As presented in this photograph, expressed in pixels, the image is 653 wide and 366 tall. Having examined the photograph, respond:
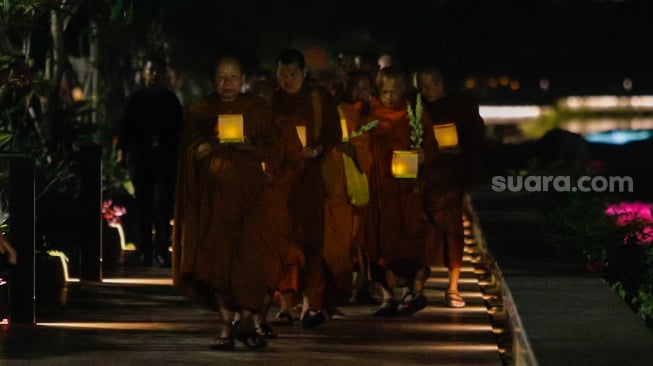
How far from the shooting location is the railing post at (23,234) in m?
13.6

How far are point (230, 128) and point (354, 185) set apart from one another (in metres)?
2.26

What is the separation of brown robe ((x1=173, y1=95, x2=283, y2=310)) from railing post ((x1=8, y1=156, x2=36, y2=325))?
1378 mm

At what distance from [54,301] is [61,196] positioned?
1.91 m

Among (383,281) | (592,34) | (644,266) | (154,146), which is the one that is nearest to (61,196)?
(154,146)

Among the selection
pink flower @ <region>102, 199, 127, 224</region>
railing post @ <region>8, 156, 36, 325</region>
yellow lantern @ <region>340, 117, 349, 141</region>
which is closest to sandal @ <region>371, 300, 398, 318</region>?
yellow lantern @ <region>340, 117, 349, 141</region>

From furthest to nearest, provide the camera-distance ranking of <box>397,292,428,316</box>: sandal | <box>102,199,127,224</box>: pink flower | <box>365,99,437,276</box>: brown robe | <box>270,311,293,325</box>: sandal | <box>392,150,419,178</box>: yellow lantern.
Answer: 1. <box>102,199,127,224</box>: pink flower
2. <box>365,99,437,276</box>: brown robe
3. <box>397,292,428,316</box>: sandal
4. <box>392,150,419,178</box>: yellow lantern
5. <box>270,311,293,325</box>: sandal

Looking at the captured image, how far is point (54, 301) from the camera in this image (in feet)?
49.7

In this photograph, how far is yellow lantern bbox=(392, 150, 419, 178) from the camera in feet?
47.7

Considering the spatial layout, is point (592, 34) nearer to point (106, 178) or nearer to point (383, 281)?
point (106, 178)

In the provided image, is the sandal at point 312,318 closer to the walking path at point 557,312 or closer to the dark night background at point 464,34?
the walking path at point 557,312

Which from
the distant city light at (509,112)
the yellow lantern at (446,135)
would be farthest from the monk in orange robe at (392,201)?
the distant city light at (509,112)

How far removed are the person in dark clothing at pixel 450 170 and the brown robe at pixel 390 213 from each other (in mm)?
307

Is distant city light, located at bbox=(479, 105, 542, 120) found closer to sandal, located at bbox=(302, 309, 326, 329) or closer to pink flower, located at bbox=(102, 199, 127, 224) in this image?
pink flower, located at bbox=(102, 199, 127, 224)

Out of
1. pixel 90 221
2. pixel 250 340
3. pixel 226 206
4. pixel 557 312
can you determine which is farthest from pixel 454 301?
pixel 557 312
